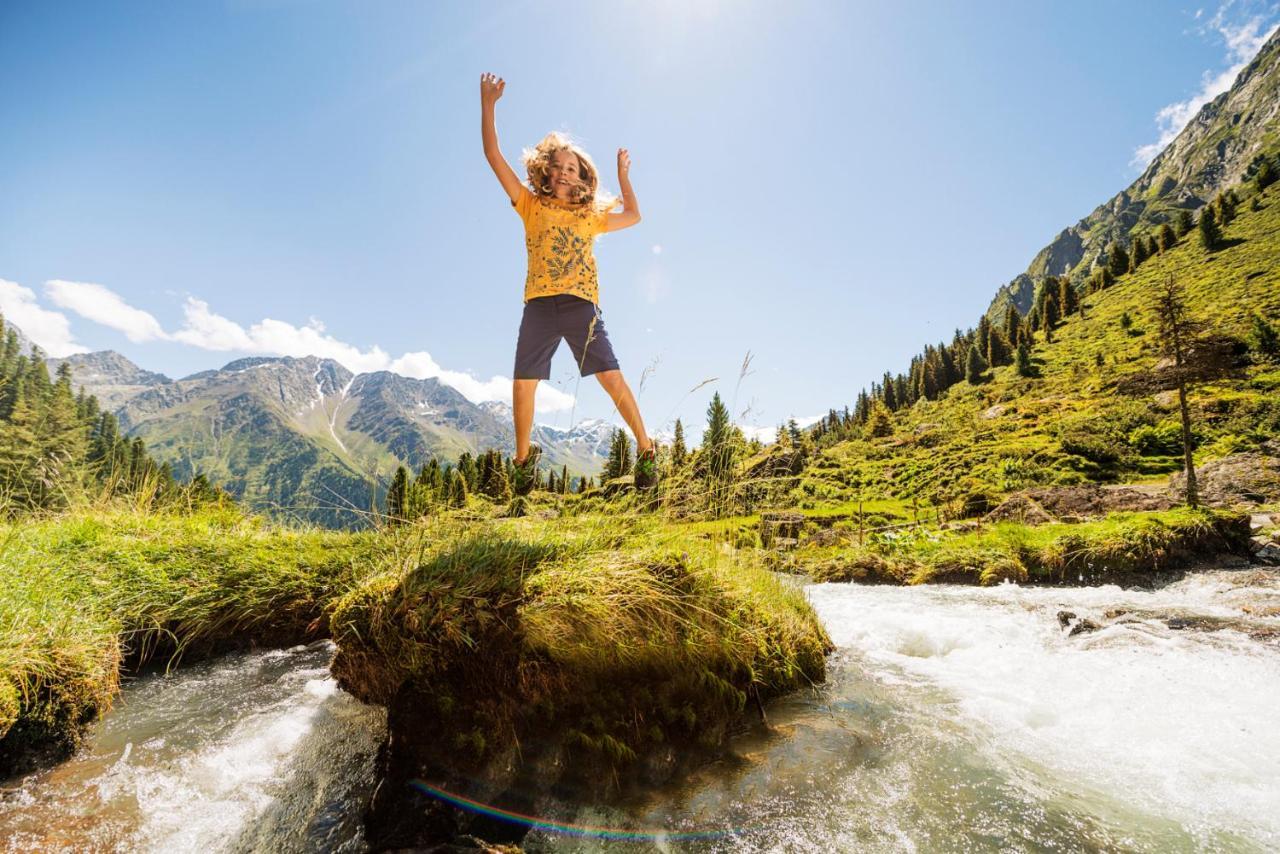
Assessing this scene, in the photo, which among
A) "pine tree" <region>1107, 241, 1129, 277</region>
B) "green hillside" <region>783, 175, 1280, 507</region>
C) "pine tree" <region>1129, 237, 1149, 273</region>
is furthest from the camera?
"pine tree" <region>1107, 241, 1129, 277</region>

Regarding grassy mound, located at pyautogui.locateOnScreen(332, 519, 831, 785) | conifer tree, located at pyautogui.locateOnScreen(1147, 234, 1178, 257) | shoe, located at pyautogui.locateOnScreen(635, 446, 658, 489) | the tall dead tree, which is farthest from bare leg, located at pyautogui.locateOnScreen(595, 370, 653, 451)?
conifer tree, located at pyautogui.locateOnScreen(1147, 234, 1178, 257)

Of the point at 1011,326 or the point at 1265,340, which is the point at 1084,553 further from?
the point at 1011,326

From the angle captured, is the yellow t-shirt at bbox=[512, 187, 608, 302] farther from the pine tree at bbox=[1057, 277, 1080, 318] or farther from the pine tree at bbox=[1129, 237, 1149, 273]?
the pine tree at bbox=[1129, 237, 1149, 273]

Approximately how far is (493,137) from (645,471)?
3.52 meters

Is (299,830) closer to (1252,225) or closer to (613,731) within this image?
(613,731)

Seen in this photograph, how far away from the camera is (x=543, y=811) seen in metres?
2.37

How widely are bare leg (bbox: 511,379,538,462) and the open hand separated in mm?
2687

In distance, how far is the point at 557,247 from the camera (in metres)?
4.79

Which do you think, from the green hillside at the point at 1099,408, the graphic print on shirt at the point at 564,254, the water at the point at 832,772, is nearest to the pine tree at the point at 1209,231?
the green hillside at the point at 1099,408

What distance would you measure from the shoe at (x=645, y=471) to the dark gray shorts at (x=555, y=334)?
0.89 meters

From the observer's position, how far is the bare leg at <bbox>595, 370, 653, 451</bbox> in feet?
15.4

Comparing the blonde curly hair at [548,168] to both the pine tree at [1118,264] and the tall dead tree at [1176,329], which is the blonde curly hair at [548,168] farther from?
the pine tree at [1118,264]

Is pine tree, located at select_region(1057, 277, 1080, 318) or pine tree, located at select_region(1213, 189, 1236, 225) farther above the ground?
pine tree, located at select_region(1213, 189, 1236, 225)

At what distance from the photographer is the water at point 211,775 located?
200 centimetres
